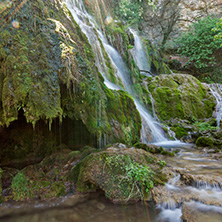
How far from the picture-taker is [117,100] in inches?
253

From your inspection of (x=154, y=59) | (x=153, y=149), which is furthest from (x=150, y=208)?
(x=154, y=59)

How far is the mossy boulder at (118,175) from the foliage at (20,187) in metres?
0.83

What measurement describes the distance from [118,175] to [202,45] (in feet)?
56.4

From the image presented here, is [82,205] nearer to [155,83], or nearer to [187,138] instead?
[187,138]

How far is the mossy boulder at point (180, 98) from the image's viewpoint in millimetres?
10742

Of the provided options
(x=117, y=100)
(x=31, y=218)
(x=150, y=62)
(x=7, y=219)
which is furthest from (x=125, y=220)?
(x=150, y=62)

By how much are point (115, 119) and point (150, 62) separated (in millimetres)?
10312

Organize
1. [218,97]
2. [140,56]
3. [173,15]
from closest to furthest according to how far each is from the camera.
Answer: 1. [218,97]
2. [140,56]
3. [173,15]

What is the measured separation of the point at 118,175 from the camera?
337 centimetres

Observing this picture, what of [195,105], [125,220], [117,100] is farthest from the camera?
[195,105]

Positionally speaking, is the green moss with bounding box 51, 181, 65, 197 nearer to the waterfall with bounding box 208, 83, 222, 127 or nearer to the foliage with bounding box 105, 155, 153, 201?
the foliage with bounding box 105, 155, 153, 201

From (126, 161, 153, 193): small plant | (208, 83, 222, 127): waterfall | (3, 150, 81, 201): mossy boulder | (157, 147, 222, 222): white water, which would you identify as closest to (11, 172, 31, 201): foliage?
(3, 150, 81, 201): mossy boulder

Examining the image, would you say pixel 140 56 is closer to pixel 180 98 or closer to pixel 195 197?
pixel 180 98

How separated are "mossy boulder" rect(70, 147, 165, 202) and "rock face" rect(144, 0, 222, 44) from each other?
760 inches
